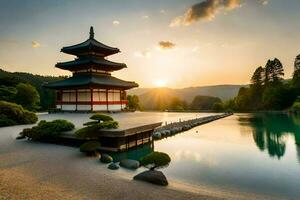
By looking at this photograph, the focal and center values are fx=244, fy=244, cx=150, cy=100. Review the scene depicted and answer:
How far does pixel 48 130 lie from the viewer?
16.9 metres

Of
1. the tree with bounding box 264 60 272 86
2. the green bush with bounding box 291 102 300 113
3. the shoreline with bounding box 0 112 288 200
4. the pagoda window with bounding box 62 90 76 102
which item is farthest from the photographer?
the tree with bounding box 264 60 272 86

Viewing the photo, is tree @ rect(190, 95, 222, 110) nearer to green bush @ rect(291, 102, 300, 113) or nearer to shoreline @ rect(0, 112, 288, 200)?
green bush @ rect(291, 102, 300, 113)

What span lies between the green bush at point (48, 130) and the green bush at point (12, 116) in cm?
759

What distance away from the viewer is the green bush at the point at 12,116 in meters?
23.6

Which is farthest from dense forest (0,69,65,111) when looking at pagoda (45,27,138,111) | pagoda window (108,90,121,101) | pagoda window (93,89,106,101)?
pagoda window (108,90,121,101)

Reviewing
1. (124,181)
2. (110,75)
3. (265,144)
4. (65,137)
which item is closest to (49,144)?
(65,137)

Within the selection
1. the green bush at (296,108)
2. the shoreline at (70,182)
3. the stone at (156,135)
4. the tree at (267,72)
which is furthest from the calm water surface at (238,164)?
the tree at (267,72)

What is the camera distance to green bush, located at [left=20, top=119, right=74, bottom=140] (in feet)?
55.2

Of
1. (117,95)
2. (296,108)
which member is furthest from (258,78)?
(117,95)

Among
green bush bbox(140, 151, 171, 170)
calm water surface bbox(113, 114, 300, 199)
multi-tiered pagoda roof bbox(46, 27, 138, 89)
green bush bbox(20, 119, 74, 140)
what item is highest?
multi-tiered pagoda roof bbox(46, 27, 138, 89)

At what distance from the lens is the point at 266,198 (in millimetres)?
10531

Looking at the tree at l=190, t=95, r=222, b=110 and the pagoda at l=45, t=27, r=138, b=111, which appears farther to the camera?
the tree at l=190, t=95, r=222, b=110

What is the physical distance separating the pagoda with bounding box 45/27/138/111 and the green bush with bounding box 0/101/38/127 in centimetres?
940

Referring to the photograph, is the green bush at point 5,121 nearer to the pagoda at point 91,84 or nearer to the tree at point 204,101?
the pagoda at point 91,84
